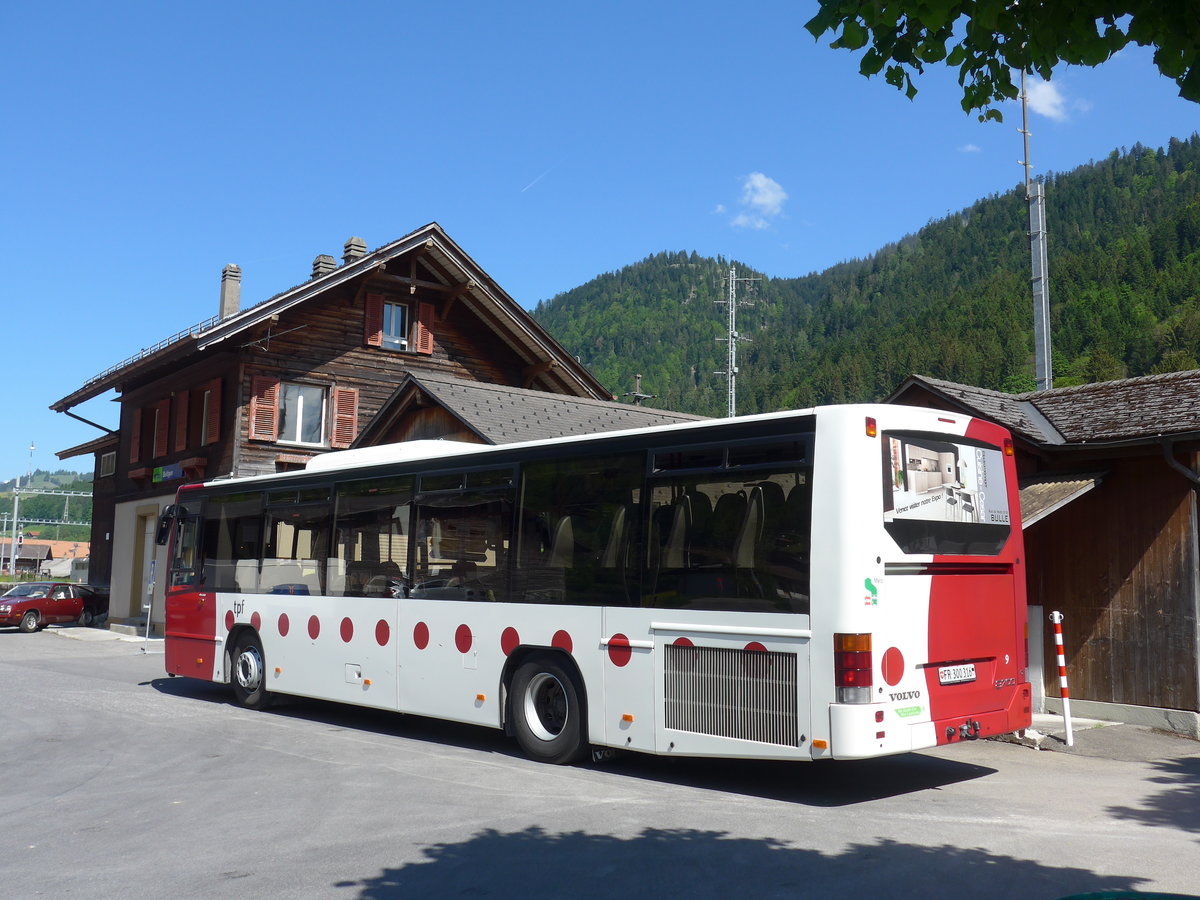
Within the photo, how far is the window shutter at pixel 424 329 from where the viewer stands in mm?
31438

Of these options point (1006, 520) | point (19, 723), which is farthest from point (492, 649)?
point (19, 723)

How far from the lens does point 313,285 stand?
28.6m

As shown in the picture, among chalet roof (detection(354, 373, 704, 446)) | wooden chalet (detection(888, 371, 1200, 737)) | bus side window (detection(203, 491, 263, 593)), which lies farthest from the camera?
chalet roof (detection(354, 373, 704, 446))

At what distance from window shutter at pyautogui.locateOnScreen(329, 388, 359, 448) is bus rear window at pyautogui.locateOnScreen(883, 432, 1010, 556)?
22.6m

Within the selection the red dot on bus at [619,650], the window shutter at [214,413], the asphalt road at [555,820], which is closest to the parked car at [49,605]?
the window shutter at [214,413]

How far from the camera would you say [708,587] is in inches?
345

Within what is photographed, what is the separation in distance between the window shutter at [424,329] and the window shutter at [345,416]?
235 centimetres

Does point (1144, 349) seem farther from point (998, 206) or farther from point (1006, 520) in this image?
point (1006, 520)

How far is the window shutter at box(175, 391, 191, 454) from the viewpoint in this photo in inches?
1224

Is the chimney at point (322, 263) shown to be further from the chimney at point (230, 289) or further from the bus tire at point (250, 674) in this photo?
the bus tire at point (250, 674)

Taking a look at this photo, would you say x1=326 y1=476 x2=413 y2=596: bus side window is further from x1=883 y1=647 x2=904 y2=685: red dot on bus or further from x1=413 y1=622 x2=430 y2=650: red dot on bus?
x1=883 y1=647 x2=904 y2=685: red dot on bus

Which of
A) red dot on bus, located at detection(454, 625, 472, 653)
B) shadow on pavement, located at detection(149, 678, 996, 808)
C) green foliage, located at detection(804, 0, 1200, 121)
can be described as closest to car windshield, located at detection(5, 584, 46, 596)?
shadow on pavement, located at detection(149, 678, 996, 808)

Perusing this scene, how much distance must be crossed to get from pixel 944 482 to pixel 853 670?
180 centimetres

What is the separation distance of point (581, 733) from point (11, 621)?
28.5 meters
